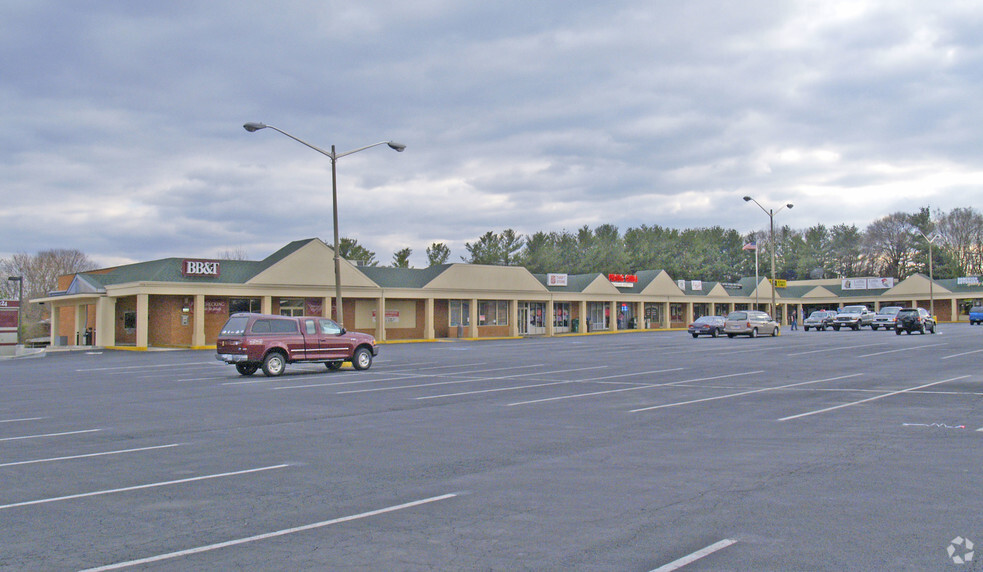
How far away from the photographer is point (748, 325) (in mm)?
48281

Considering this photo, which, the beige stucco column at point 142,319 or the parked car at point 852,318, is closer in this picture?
the beige stucco column at point 142,319

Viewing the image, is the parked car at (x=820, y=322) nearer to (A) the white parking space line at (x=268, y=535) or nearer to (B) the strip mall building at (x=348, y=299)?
(B) the strip mall building at (x=348, y=299)

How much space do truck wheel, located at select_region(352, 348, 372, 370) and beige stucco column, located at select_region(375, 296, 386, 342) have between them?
25015 millimetres

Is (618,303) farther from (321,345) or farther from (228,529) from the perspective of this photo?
(228,529)

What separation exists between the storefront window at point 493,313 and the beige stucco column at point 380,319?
9530 millimetres

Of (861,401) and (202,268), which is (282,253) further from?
(861,401)

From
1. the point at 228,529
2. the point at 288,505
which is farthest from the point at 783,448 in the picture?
the point at 228,529

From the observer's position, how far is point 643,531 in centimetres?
603

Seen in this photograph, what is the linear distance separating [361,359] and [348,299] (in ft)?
84.1

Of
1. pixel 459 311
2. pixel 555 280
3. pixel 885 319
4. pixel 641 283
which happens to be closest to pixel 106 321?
pixel 459 311

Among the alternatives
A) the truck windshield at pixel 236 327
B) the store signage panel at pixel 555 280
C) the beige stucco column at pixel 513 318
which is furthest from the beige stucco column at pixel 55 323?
the truck windshield at pixel 236 327

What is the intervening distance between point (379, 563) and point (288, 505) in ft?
6.62

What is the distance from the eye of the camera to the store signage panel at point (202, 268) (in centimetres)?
4319

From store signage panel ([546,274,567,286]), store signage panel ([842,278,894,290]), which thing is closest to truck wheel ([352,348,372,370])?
store signage panel ([546,274,567,286])
